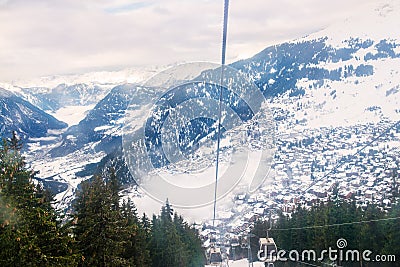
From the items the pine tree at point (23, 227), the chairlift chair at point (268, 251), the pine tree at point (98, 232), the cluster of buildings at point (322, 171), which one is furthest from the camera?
the cluster of buildings at point (322, 171)

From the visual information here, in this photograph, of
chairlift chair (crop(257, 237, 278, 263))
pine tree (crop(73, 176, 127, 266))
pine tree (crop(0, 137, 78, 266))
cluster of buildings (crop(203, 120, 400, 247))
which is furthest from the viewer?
cluster of buildings (crop(203, 120, 400, 247))

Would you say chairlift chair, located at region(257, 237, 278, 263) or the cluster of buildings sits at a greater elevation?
the cluster of buildings

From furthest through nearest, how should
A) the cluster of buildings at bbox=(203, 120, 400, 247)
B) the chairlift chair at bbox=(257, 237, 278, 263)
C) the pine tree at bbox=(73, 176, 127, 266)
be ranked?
the cluster of buildings at bbox=(203, 120, 400, 247) < the chairlift chair at bbox=(257, 237, 278, 263) < the pine tree at bbox=(73, 176, 127, 266)

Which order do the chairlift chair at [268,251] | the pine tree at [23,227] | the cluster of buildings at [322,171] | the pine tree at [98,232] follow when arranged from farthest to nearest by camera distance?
the cluster of buildings at [322,171] → the chairlift chair at [268,251] → the pine tree at [98,232] → the pine tree at [23,227]

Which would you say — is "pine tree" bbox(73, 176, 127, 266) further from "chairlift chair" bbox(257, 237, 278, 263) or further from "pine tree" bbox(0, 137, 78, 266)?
"chairlift chair" bbox(257, 237, 278, 263)

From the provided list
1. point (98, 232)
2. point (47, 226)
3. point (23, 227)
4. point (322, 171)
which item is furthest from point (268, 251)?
point (322, 171)

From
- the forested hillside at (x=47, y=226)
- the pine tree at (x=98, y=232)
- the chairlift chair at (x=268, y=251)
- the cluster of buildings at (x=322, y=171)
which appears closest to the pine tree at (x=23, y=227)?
the forested hillside at (x=47, y=226)

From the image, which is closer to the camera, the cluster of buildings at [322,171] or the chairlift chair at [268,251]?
the chairlift chair at [268,251]

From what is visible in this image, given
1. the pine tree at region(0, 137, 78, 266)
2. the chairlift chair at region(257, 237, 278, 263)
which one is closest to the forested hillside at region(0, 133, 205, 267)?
the pine tree at region(0, 137, 78, 266)

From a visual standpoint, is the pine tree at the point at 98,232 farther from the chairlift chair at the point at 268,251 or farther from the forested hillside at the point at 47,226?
the chairlift chair at the point at 268,251

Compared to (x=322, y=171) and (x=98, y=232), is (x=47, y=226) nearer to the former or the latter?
(x=98, y=232)

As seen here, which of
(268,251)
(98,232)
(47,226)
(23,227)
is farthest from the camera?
(268,251)

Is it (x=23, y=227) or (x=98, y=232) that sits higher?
(x=23, y=227)
